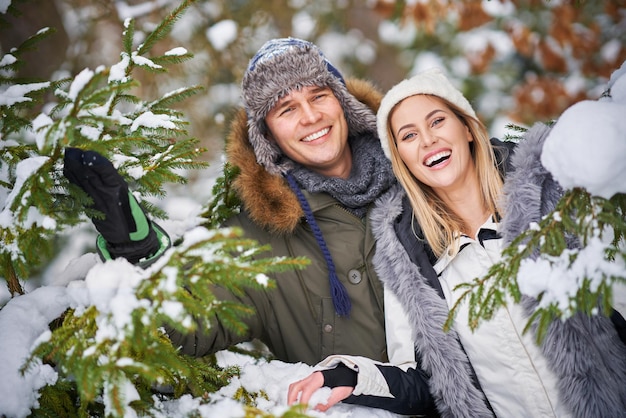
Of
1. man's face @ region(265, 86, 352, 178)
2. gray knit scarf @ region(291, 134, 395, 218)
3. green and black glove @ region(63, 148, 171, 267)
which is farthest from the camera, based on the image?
man's face @ region(265, 86, 352, 178)

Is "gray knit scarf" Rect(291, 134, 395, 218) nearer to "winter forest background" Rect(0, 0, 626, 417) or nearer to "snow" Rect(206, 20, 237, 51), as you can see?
"winter forest background" Rect(0, 0, 626, 417)

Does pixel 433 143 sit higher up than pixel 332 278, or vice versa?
pixel 433 143

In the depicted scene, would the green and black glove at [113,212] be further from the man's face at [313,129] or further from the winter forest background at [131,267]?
the man's face at [313,129]

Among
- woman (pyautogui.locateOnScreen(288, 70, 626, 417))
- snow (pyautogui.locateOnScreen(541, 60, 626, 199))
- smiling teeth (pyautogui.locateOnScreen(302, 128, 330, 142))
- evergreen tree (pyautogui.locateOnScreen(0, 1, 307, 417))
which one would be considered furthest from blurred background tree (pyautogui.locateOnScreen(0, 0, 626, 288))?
snow (pyautogui.locateOnScreen(541, 60, 626, 199))

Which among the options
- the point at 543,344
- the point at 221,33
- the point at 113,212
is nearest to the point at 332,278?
the point at 543,344

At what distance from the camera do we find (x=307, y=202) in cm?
265

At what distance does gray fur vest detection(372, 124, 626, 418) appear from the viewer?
1.95 m

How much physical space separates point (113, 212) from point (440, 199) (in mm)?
1528

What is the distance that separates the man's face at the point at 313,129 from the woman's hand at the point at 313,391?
4.23 feet

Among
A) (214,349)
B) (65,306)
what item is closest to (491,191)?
(214,349)

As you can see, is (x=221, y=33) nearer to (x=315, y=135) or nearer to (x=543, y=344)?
(x=315, y=135)

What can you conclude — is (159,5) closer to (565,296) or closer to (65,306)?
(65,306)

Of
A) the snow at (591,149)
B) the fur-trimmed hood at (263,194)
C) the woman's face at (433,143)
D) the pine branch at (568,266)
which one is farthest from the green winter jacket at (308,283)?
the snow at (591,149)

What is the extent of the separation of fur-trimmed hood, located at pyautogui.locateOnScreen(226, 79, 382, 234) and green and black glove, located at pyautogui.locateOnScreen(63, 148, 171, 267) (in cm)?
72
